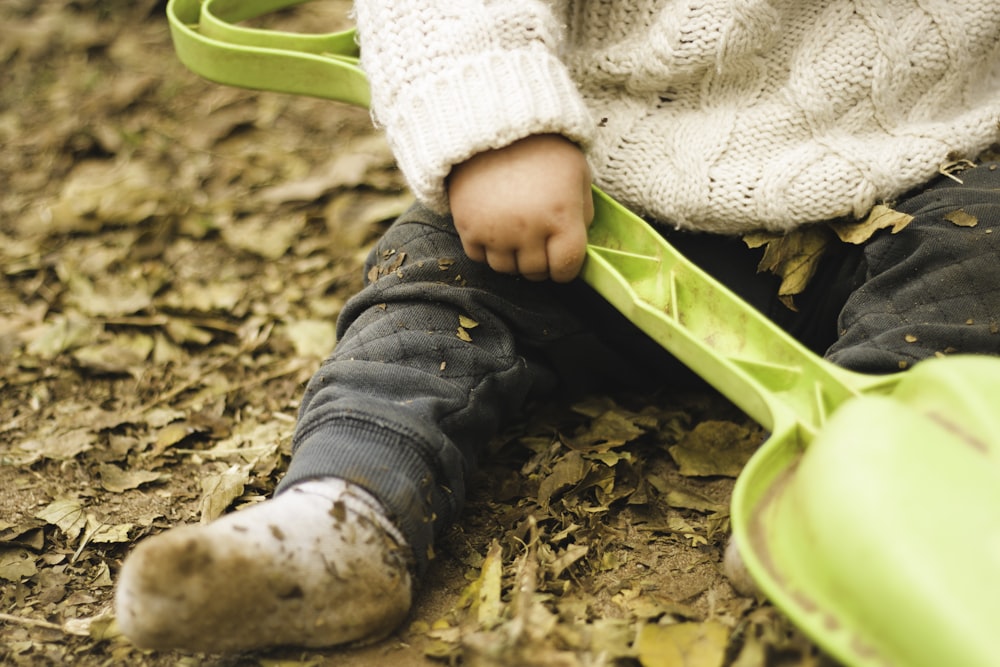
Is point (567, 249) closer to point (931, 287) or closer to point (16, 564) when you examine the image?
point (931, 287)

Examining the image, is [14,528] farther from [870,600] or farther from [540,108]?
[870,600]

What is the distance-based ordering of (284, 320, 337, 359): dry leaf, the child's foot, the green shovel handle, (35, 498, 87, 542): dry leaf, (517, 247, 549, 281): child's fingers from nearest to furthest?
the child's foot, (517, 247, 549, 281): child's fingers, (35, 498, 87, 542): dry leaf, the green shovel handle, (284, 320, 337, 359): dry leaf

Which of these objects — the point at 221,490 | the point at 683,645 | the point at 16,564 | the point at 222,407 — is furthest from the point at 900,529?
the point at 222,407

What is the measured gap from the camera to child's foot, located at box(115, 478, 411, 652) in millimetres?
763

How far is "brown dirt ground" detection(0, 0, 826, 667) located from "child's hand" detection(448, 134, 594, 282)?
287 mm

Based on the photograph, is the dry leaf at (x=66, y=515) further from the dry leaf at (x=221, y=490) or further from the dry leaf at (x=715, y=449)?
the dry leaf at (x=715, y=449)

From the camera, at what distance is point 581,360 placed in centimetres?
124

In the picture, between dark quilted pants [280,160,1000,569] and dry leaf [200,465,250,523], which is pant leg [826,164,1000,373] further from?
dry leaf [200,465,250,523]

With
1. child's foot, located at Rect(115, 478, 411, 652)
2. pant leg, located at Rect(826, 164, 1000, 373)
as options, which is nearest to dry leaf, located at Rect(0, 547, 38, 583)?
child's foot, located at Rect(115, 478, 411, 652)

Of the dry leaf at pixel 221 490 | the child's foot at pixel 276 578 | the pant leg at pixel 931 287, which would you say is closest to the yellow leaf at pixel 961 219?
the pant leg at pixel 931 287

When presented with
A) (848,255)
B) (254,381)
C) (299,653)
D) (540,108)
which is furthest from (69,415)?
(848,255)

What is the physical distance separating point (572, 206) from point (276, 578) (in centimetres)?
49

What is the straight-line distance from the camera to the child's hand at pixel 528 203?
97 cm

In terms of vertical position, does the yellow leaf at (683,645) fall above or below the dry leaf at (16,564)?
above
